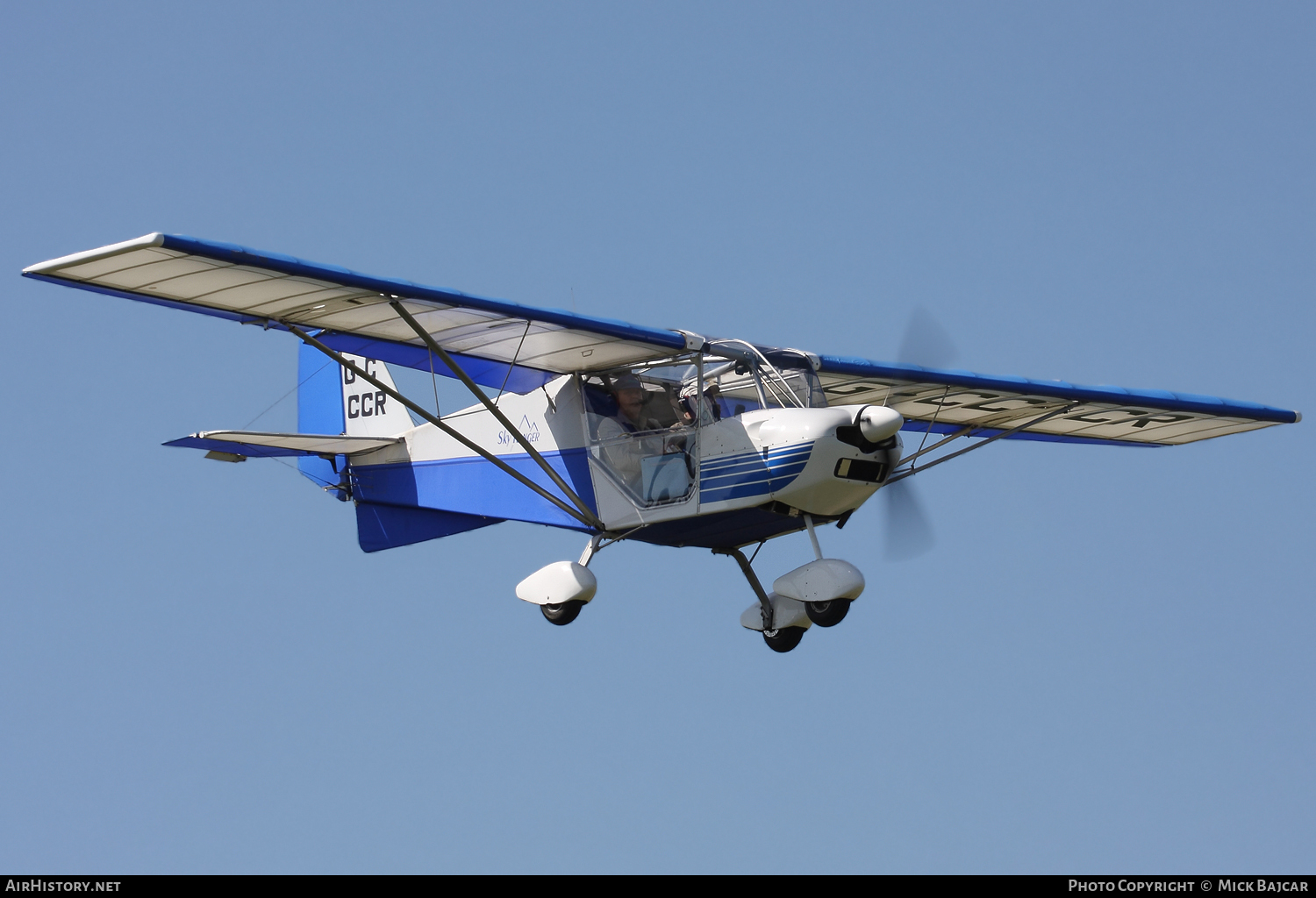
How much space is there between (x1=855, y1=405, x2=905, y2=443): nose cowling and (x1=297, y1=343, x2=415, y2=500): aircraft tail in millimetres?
6440

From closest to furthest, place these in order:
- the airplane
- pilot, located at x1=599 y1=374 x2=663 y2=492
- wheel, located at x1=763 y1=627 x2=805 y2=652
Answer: the airplane
pilot, located at x1=599 y1=374 x2=663 y2=492
wheel, located at x1=763 y1=627 x2=805 y2=652

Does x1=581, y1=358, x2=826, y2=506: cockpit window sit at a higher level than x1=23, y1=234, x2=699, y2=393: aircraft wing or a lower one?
lower

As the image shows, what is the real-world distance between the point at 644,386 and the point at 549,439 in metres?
1.15

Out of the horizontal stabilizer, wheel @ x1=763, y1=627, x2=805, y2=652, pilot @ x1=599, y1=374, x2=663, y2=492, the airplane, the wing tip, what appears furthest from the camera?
the horizontal stabilizer

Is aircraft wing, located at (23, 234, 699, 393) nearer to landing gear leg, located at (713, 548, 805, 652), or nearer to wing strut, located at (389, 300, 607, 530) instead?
wing strut, located at (389, 300, 607, 530)

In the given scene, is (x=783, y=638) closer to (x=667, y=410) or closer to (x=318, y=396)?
(x=667, y=410)

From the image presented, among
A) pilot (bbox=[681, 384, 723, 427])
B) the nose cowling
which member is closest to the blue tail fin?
pilot (bbox=[681, 384, 723, 427])

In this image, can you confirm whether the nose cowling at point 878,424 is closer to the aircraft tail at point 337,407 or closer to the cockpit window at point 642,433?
the cockpit window at point 642,433

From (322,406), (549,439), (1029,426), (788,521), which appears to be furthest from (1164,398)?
(322,406)

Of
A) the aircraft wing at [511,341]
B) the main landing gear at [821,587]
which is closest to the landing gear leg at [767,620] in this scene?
the main landing gear at [821,587]

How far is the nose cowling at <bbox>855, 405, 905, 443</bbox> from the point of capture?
16.1m

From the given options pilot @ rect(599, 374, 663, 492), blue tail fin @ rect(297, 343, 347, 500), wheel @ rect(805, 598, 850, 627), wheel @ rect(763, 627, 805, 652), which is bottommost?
wheel @ rect(763, 627, 805, 652)

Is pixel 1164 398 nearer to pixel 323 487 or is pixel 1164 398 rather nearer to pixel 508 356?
pixel 508 356

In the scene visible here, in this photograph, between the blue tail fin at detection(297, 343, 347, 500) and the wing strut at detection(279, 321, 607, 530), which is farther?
the blue tail fin at detection(297, 343, 347, 500)
